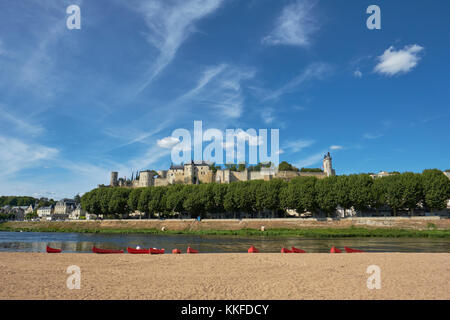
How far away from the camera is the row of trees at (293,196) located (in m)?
54.8

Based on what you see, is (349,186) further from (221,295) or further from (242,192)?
(221,295)

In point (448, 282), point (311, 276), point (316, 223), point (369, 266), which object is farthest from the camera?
point (316, 223)

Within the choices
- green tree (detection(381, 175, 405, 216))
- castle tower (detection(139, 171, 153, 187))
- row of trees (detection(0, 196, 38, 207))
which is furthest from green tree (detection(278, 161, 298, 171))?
row of trees (detection(0, 196, 38, 207))

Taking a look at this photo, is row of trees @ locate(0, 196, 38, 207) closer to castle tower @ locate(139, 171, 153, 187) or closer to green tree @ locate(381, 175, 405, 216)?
→ castle tower @ locate(139, 171, 153, 187)

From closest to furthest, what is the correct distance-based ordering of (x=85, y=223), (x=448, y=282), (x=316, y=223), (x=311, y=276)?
(x=448, y=282) → (x=311, y=276) → (x=316, y=223) → (x=85, y=223)

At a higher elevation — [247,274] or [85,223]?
[247,274]

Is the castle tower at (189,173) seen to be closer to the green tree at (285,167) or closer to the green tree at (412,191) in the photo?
the green tree at (285,167)

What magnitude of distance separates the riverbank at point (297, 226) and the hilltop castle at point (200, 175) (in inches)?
2232

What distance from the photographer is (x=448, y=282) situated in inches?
477

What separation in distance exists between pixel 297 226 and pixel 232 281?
47918mm

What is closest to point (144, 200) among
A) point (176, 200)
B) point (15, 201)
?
point (176, 200)

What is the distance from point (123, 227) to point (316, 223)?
4703 cm

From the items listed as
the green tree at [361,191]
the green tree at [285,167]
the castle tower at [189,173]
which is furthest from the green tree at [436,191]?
the castle tower at [189,173]
